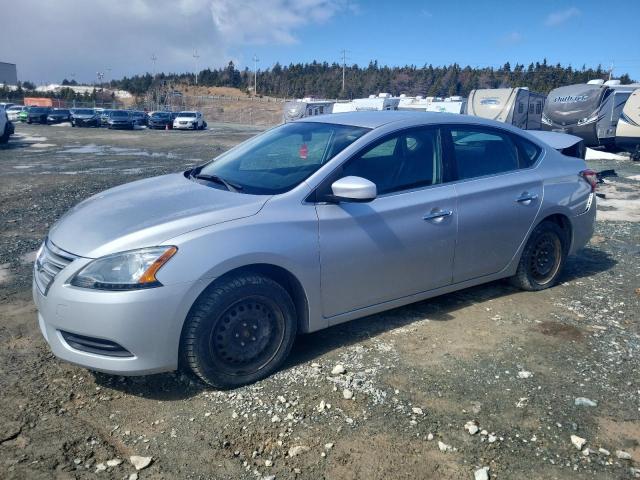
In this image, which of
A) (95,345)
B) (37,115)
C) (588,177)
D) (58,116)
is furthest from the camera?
(58,116)

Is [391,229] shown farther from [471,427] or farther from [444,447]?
[444,447]

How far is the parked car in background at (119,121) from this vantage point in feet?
127

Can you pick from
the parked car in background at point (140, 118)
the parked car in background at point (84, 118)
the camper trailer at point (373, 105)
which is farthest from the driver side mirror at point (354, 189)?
→ the parked car in background at point (140, 118)

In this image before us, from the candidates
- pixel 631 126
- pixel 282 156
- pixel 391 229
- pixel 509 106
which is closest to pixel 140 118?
pixel 509 106

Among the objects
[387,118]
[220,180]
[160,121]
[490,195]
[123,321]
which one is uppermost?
[387,118]

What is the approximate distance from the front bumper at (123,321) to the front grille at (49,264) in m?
0.08

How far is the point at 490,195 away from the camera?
4539mm

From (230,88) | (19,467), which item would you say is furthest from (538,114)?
(230,88)

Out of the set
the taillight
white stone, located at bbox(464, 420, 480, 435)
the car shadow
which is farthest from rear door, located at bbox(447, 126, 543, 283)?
A: white stone, located at bbox(464, 420, 480, 435)

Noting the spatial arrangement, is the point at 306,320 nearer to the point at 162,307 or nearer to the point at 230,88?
the point at 162,307

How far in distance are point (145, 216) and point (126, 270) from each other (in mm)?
463

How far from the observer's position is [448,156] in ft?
14.5

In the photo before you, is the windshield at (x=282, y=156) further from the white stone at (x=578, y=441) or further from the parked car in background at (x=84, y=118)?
the parked car in background at (x=84, y=118)

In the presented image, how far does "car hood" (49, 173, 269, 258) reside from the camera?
3203 mm
